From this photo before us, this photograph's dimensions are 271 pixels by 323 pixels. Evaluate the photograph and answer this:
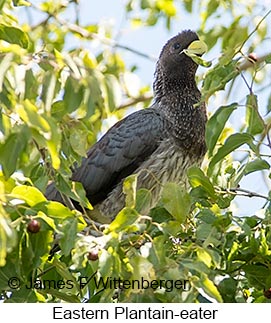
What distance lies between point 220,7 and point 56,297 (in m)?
2.99

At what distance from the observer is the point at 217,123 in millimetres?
3469

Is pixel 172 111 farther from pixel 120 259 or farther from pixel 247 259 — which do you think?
pixel 120 259

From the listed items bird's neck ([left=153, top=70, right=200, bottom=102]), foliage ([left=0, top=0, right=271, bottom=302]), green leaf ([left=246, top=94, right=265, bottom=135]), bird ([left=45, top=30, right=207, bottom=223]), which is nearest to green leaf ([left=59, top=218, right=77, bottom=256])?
foliage ([left=0, top=0, right=271, bottom=302])

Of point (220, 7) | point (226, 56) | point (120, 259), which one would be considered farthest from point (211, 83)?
point (220, 7)

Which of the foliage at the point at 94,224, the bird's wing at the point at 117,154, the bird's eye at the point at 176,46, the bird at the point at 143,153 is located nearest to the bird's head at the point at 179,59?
the bird's eye at the point at 176,46

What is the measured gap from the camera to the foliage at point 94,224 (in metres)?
2.83

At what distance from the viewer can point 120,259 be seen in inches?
120

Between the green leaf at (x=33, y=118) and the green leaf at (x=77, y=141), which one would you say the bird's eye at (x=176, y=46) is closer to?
the green leaf at (x=77, y=141)

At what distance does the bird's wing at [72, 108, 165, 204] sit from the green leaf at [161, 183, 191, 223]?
1937 millimetres

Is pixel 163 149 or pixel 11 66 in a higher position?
pixel 11 66

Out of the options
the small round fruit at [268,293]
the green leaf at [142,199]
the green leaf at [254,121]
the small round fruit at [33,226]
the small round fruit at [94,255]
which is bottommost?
the small round fruit at [268,293]

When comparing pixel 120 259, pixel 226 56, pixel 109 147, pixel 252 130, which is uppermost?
pixel 226 56

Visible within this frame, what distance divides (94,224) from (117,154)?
2.11 meters

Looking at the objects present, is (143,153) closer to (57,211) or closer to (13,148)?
(57,211)
